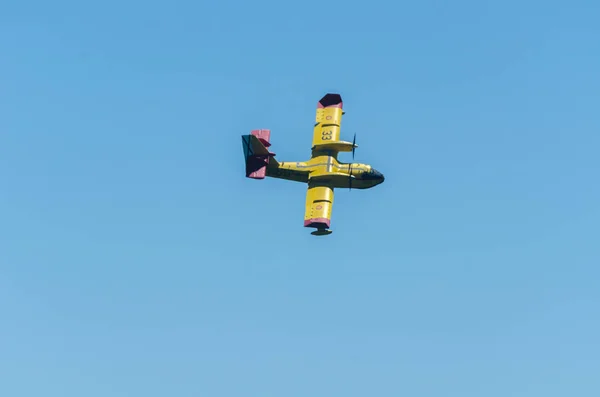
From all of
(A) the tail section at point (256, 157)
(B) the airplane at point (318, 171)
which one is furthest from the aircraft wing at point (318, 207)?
(A) the tail section at point (256, 157)

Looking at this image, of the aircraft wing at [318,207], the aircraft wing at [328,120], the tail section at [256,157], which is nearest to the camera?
the aircraft wing at [318,207]

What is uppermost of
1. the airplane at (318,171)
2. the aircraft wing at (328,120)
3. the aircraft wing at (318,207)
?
the aircraft wing at (328,120)

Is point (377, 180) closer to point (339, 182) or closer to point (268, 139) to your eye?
point (339, 182)

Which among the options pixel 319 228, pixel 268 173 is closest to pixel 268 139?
pixel 268 173

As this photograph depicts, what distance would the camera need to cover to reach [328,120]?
141875 mm

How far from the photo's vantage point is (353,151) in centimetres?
13812

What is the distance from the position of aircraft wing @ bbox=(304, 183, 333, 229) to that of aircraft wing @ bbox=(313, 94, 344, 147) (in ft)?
21.7

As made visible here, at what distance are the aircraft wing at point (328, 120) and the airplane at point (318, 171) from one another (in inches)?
4.9

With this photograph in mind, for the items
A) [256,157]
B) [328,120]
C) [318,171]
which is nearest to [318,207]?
[318,171]

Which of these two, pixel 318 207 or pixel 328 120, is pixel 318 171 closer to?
pixel 318 207

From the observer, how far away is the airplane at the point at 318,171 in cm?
13450

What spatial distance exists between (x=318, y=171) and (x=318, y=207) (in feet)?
15.7

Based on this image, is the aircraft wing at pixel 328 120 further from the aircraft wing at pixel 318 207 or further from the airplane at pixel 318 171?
the aircraft wing at pixel 318 207

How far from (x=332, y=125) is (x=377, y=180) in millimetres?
9432
